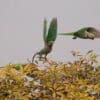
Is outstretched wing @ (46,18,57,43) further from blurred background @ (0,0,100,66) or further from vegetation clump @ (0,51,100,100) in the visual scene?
blurred background @ (0,0,100,66)

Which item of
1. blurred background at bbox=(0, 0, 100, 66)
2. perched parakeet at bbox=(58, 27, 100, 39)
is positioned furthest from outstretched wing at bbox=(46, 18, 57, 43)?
blurred background at bbox=(0, 0, 100, 66)

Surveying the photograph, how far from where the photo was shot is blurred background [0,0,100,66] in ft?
6.87

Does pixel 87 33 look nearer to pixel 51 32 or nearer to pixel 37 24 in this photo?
pixel 51 32

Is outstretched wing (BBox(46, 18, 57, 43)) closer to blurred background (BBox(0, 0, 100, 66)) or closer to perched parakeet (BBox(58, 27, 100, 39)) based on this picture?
perched parakeet (BBox(58, 27, 100, 39))

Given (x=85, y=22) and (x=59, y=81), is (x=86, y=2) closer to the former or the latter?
(x=85, y=22)

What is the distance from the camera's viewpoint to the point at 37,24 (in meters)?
2.12

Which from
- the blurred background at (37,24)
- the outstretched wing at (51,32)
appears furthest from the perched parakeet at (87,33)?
the blurred background at (37,24)

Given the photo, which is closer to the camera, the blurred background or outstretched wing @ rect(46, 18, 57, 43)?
outstretched wing @ rect(46, 18, 57, 43)

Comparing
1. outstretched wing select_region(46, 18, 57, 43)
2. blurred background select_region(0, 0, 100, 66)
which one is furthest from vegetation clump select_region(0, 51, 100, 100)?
blurred background select_region(0, 0, 100, 66)

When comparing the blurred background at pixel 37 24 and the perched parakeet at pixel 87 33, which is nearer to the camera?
the perched parakeet at pixel 87 33

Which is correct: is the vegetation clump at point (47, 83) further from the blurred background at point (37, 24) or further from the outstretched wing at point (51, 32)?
the blurred background at point (37, 24)

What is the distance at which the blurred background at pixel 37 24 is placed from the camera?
6.87 feet

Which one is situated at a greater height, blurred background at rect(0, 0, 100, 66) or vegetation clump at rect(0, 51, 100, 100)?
blurred background at rect(0, 0, 100, 66)

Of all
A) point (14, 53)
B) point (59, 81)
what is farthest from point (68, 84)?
point (14, 53)
